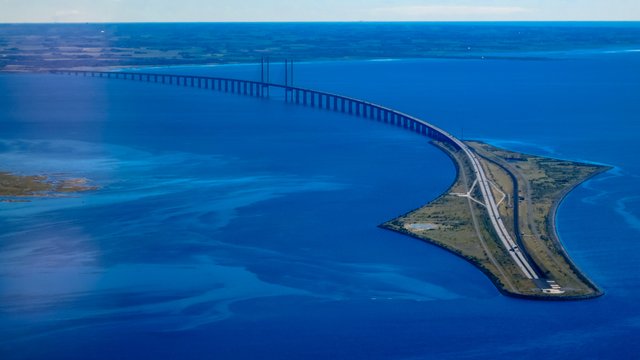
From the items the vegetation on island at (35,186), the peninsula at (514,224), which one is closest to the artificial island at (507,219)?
the peninsula at (514,224)

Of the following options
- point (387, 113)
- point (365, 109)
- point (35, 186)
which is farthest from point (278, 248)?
point (365, 109)

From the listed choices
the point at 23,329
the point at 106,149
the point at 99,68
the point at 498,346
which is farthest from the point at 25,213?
the point at 99,68

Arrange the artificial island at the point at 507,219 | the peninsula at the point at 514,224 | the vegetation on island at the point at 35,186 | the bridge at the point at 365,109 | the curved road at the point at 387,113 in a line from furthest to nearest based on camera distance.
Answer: the vegetation on island at the point at 35,186 < the curved road at the point at 387,113 < the bridge at the point at 365,109 < the artificial island at the point at 507,219 < the peninsula at the point at 514,224

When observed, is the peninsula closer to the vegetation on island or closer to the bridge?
the bridge

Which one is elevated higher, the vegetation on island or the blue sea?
the vegetation on island

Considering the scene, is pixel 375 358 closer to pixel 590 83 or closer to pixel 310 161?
pixel 310 161

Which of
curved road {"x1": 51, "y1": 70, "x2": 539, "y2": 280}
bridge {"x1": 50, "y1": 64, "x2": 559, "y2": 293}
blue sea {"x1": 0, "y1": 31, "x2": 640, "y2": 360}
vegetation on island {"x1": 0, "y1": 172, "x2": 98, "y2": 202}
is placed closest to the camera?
blue sea {"x1": 0, "y1": 31, "x2": 640, "y2": 360}

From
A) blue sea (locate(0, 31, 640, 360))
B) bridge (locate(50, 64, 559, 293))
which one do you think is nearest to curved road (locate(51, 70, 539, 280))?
bridge (locate(50, 64, 559, 293))

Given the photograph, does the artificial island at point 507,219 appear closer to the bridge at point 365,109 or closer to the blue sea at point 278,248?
the bridge at point 365,109
